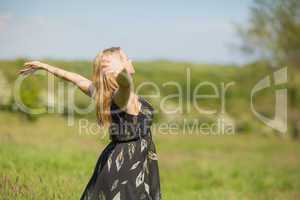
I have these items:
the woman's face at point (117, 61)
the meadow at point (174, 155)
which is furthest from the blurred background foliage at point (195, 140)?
the woman's face at point (117, 61)

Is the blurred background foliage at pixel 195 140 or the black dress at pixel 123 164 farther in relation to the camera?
the blurred background foliage at pixel 195 140

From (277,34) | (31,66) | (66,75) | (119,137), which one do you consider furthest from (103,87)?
(277,34)

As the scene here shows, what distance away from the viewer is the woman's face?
488 cm

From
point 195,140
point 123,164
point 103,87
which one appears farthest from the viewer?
point 195,140

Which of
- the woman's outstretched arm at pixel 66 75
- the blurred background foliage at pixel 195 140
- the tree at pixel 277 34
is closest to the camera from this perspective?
the woman's outstretched arm at pixel 66 75

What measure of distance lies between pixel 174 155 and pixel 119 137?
14545mm

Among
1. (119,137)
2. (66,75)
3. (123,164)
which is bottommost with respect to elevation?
(123,164)

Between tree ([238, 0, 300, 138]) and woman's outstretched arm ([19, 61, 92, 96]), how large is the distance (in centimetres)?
2696

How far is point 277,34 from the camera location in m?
32.9

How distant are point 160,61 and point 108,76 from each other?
5482cm

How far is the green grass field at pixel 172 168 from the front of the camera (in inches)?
263

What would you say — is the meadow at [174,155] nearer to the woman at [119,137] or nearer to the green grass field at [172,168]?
the green grass field at [172,168]

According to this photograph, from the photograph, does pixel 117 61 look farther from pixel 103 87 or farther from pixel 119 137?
pixel 119 137

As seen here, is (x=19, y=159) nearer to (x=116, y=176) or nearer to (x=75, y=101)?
(x=116, y=176)
